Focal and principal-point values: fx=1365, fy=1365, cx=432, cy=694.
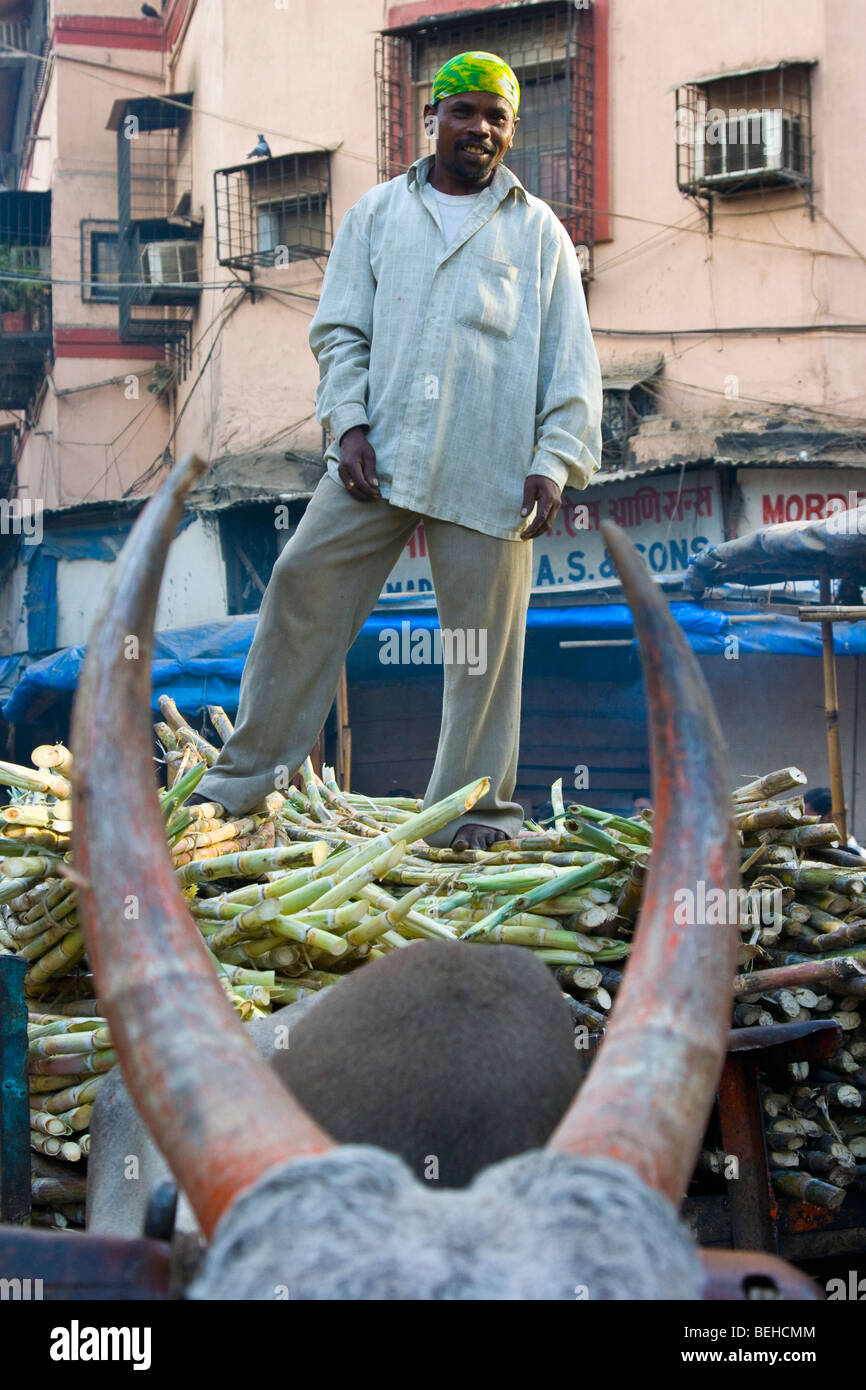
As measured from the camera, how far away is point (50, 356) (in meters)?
20.4

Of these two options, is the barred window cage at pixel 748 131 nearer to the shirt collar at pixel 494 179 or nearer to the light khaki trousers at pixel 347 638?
the shirt collar at pixel 494 179

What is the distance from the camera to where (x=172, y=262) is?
16078mm

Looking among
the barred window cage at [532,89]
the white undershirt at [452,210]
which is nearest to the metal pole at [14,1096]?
the white undershirt at [452,210]

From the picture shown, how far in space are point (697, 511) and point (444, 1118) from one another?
11274mm

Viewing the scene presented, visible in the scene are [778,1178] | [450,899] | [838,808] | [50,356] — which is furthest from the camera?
[50,356]

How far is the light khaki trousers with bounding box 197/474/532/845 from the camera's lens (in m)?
3.73

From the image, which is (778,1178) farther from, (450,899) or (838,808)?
(838,808)

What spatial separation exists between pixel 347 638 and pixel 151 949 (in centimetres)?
256

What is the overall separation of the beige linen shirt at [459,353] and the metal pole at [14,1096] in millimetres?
1786

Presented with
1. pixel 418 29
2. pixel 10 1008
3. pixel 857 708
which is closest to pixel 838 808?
pixel 857 708

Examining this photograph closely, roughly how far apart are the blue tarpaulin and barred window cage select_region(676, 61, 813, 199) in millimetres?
3983

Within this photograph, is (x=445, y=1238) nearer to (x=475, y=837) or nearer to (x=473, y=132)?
(x=475, y=837)
